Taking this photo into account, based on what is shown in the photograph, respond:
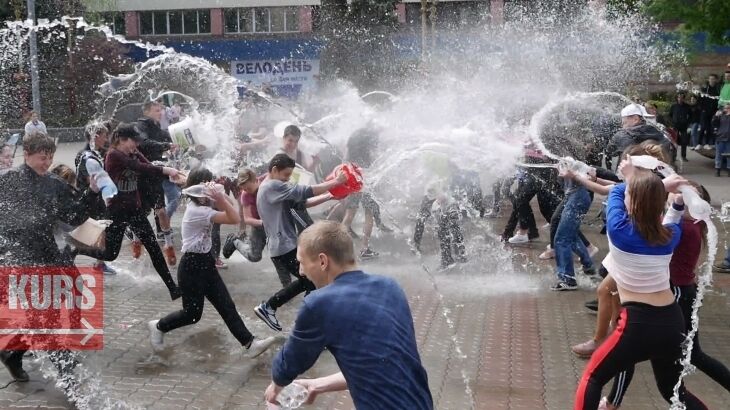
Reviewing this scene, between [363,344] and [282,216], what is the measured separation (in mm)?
3635

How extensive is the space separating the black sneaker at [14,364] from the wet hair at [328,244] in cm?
324

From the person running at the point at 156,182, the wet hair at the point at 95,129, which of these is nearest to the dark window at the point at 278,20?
the person running at the point at 156,182

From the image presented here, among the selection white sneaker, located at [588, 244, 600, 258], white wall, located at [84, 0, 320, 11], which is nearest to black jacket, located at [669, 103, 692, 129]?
white sneaker, located at [588, 244, 600, 258]

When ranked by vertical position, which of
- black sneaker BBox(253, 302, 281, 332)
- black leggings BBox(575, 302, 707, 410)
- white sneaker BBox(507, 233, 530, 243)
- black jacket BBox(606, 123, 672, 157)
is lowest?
white sneaker BBox(507, 233, 530, 243)

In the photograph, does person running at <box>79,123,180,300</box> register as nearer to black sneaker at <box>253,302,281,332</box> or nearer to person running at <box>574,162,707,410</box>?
black sneaker at <box>253,302,281,332</box>

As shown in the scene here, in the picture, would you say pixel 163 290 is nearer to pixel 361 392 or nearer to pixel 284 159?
pixel 284 159

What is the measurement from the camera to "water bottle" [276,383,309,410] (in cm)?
326

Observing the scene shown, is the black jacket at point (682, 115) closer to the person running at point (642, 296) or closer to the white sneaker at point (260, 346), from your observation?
the white sneaker at point (260, 346)

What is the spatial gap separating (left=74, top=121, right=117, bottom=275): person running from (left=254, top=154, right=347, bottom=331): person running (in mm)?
1809

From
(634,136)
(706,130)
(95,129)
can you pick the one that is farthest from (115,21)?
(634,136)

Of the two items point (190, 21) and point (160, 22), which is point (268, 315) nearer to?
point (190, 21)

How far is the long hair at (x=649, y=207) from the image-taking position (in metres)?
4.18

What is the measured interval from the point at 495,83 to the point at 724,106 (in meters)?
6.74

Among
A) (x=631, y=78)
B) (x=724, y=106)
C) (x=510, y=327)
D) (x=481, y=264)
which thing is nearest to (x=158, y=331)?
(x=510, y=327)
